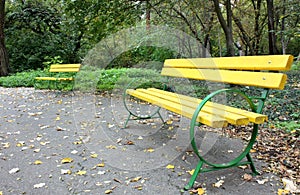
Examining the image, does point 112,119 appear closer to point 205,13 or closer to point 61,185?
point 61,185

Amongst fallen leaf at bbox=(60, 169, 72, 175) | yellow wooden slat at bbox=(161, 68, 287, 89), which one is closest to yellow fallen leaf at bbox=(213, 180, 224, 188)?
yellow wooden slat at bbox=(161, 68, 287, 89)

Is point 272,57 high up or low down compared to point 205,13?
down

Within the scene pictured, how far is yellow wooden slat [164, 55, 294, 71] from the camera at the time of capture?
233 cm

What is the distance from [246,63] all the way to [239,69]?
258 mm

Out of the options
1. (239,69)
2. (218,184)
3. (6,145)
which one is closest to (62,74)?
(6,145)

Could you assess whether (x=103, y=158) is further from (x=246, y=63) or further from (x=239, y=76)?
(x=246, y=63)

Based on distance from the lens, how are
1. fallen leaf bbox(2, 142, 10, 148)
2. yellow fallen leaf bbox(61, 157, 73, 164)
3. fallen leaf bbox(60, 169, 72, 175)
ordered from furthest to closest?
fallen leaf bbox(2, 142, 10, 148), yellow fallen leaf bbox(61, 157, 73, 164), fallen leaf bbox(60, 169, 72, 175)

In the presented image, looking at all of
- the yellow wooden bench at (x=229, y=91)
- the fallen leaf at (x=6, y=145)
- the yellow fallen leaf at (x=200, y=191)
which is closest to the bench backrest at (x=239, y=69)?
the yellow wooden bench at (x=229, y=91)

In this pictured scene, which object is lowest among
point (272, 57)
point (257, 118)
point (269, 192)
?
point (269, 192)

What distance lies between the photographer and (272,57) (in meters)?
2.48

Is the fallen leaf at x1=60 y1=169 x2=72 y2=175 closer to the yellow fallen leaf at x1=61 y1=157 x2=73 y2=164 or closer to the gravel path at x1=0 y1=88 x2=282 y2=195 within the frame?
the gravel path at x1=0 y1=88 x2=282 y2=195

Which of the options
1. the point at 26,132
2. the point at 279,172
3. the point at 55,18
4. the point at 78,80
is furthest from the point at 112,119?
the point at 55,18

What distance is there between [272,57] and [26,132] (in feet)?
10.5

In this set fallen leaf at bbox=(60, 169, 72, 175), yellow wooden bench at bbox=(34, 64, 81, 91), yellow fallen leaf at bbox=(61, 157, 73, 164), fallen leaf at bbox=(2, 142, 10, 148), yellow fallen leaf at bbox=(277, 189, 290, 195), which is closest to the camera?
yellow fallen leaf at bbox=(277, 189, 290, 195)
